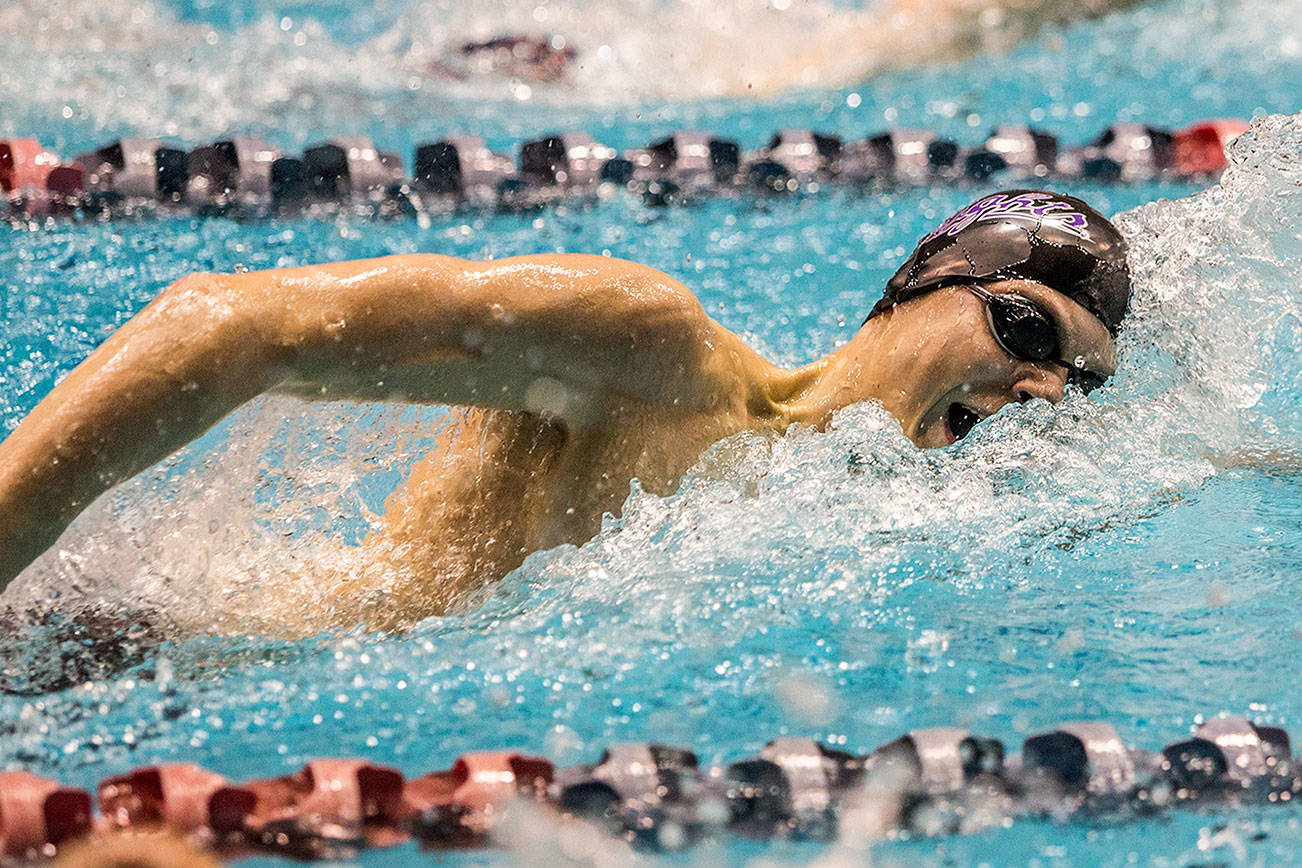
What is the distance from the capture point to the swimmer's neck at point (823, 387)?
6.48 feet

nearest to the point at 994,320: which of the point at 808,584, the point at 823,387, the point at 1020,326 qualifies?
the point at 1020,326

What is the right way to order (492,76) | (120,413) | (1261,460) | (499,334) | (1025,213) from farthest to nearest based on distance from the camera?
(492,76)
(1261,460)
(1025,213)
(499,334)
(120,413)

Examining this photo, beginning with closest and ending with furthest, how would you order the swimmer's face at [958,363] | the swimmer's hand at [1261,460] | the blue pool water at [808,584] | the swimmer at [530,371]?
the swimmer at [530,371], the blue pool water at [808,584], the swimmer's face at [958,363], the swimmer's hand at [1261,460]

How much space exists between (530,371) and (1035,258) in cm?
80

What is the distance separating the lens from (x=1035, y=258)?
6.61 feet

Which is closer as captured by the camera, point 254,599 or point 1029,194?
point 254,599

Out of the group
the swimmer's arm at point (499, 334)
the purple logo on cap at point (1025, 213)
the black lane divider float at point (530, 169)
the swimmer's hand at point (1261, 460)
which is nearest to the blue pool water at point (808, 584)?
the swimmer's hand at point (1261, 460)

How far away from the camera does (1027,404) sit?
79.0 inches

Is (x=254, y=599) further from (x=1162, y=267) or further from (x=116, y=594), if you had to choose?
(x=1162, y=267)

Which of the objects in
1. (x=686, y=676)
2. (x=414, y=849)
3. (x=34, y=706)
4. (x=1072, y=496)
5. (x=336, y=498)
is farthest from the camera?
(x=1072, y=496)

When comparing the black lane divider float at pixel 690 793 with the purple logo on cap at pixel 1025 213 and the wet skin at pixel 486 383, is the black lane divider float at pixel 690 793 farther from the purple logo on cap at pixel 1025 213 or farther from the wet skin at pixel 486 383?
the purple logo on cap at pixel 1025 213

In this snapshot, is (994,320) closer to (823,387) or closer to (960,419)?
(960,419)

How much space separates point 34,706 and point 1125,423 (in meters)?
1.71

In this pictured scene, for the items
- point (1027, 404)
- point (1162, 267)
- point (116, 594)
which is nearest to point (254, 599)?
point (116, 594)
